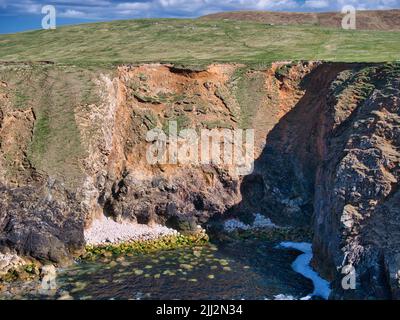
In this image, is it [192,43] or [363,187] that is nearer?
[363,187]

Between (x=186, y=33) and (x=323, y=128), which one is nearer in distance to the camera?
(x=323, y=128)

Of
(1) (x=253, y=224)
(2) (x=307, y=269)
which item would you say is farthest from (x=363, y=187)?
(1) (x=253, y=224)

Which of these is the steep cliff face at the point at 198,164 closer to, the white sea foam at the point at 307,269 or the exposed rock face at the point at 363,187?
the exposed rock face at the point at 363,187

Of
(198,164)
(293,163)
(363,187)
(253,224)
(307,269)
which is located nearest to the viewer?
(363,187)

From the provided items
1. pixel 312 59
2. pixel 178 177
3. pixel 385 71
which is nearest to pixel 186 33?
pixel 312 59

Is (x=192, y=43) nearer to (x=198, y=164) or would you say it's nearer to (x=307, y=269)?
(x=198, y=164)

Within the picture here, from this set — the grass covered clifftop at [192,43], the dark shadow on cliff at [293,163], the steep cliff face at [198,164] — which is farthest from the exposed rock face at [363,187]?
the grass covered clifftop at [192,43]

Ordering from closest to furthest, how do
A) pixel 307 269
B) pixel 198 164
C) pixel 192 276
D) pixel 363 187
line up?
pixel 363 187, pixel 192 276, pixel 307 269, pixel 198 164
